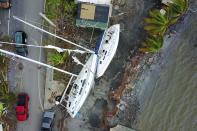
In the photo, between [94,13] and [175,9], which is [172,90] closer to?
[175,9]

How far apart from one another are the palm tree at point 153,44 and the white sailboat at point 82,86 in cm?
322

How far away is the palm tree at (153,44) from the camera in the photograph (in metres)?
28.2

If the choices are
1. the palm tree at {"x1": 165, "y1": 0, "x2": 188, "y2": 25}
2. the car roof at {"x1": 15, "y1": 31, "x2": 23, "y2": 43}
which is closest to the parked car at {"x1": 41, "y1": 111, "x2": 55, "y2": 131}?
the car roof at {"x1": 15, "y1": 31, "x2": 23, "y2": 43}

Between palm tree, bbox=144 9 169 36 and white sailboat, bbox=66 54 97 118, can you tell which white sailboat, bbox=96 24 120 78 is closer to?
white sailboat, bbox=66 54 97 118

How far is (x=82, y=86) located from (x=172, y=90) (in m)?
6.19

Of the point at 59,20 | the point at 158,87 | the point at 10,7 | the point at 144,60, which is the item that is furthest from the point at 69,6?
the point at 158,87

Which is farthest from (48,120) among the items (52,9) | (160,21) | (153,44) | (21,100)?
(160,21)

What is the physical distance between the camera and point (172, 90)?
3020 cm

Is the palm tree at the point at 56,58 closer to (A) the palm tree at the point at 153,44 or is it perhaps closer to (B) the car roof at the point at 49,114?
(B) the car roof at the point at 49,114

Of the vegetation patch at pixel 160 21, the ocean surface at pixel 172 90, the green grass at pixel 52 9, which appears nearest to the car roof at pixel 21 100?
the green grass at pixel 52 9

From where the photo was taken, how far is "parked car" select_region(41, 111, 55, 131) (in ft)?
96.4

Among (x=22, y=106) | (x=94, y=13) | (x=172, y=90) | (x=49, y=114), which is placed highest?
(x=94, y=13)

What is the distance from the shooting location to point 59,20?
29.6 metres

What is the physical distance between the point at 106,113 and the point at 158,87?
3809mm
